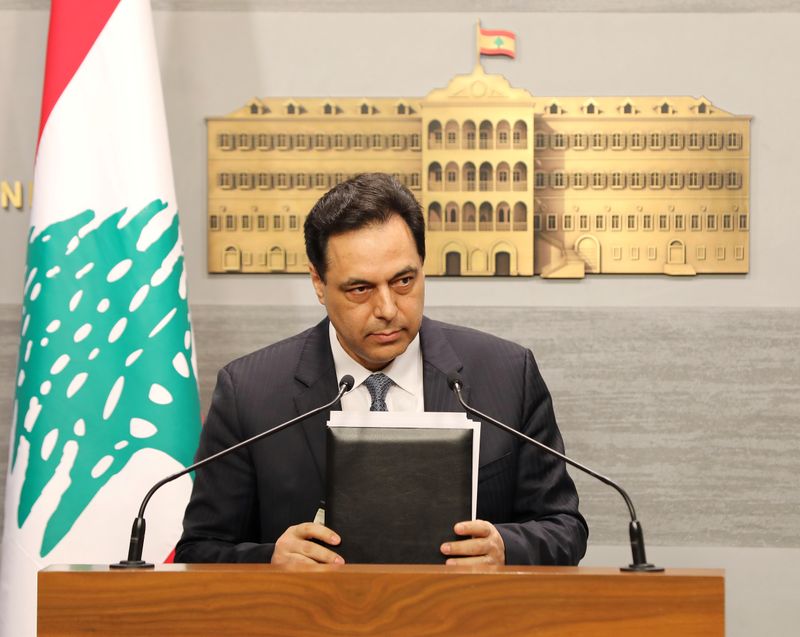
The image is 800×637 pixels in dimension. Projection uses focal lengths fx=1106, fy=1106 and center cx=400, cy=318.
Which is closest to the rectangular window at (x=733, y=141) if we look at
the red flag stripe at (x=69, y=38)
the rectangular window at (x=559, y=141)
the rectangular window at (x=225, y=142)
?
the rectangular window at (x=559, y=141)

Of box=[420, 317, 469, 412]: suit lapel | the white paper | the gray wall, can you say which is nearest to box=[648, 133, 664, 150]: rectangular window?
the gray wall

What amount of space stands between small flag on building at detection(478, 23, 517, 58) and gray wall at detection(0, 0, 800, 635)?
0.13 ft

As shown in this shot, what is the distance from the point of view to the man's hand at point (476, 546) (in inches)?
75.6

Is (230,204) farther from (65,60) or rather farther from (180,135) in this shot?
(65,60)

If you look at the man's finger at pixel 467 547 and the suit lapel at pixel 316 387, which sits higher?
the suit lapel at pixel 316 387

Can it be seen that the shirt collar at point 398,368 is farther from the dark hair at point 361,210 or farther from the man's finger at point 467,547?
the man's finger at point 467,547

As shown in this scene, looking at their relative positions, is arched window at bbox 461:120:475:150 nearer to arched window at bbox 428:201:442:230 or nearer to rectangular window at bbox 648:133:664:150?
arched window at bbox 428:201:442:230

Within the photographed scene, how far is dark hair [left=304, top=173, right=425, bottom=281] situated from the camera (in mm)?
2326

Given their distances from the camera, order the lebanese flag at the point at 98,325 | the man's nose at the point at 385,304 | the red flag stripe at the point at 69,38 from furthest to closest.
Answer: the red flag stripe at the point at 69,38 → the lebanese flag at the point at 98,325 → the man's nose at the point at 385,304

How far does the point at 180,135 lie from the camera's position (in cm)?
379

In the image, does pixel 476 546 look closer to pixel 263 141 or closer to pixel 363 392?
pixel 363 392

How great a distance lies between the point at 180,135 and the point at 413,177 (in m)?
0.81

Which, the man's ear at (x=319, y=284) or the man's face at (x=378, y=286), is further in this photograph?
the man's ear at (x=319, y=284)

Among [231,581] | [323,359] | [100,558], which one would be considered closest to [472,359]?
[323,359]
